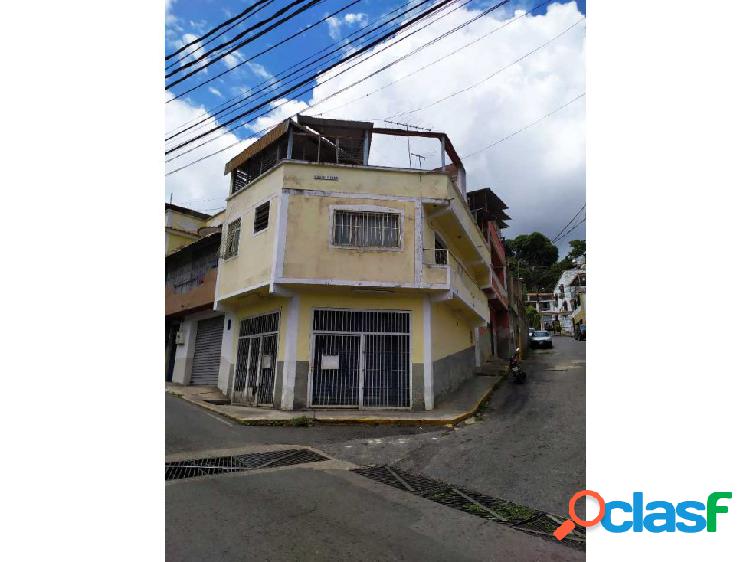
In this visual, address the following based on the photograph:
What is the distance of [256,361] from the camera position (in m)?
12.2

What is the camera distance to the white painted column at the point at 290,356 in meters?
10.7

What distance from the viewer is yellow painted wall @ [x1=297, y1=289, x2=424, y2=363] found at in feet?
36.4

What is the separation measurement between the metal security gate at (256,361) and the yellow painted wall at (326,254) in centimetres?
193

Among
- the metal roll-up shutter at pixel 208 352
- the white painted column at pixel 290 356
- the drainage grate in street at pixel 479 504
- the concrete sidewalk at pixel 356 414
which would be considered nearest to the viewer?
the drainage grate in street at pixel 479 504

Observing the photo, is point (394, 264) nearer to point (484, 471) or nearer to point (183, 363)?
point (484, 471)

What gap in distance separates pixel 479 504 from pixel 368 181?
9.04 metres

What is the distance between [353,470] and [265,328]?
718 cm

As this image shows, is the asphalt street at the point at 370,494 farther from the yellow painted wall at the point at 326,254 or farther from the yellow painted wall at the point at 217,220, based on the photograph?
the yellow painted wall at the point at 217,220

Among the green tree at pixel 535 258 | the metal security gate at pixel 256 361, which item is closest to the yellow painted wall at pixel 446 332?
the metal security gate at pixel 256 361

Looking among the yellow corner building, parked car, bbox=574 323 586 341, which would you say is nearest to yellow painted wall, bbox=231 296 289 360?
the yellow corner building

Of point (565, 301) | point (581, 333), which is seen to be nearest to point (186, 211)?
point (581, 333)

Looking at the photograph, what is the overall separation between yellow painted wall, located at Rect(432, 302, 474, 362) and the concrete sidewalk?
1.42m

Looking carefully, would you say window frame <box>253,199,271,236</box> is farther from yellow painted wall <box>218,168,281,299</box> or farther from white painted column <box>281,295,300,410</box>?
white painted column <box>281,295,300,410</box>

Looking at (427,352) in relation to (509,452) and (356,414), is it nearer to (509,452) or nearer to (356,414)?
(356,414)
